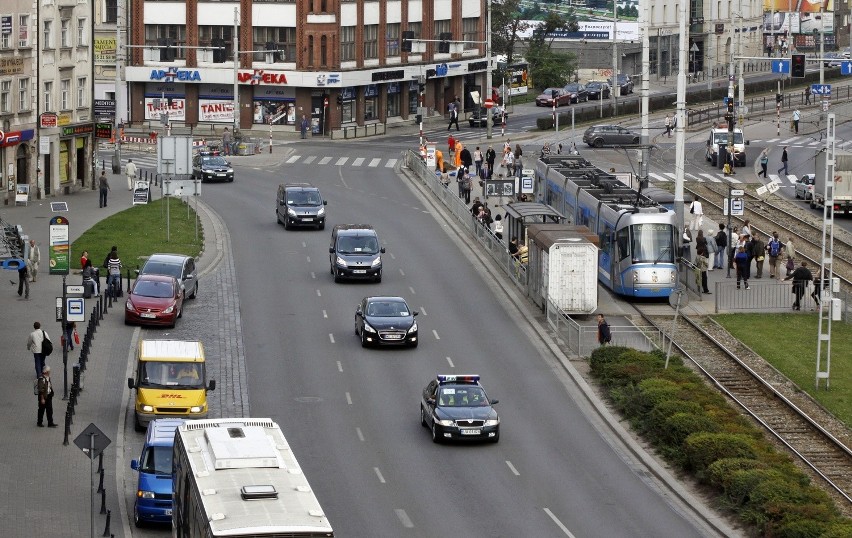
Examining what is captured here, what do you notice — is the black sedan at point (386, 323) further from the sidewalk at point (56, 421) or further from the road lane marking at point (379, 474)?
the road lane marking at point (379, 474)

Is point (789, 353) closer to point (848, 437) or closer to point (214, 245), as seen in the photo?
point (848, 437)

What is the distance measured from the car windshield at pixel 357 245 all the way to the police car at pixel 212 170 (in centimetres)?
2635

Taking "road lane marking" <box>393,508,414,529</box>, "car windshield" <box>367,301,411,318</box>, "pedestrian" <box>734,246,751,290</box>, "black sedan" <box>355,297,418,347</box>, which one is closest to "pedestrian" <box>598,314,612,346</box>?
"black sedan" <box>355,297,418,347</box>

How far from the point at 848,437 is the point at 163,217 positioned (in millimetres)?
38714

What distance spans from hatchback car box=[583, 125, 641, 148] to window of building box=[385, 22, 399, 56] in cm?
2031

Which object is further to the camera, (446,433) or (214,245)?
(214,245)

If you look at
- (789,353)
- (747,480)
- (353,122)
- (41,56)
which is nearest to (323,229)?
(41,56)

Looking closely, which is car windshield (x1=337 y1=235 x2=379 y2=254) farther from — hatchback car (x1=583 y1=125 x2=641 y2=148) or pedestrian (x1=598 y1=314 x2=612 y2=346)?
hatchback car (x1=583 y1=125 x2=641 y2=148)

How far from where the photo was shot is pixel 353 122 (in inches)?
4569

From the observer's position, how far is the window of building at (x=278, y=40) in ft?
368

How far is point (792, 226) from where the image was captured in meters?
74.6

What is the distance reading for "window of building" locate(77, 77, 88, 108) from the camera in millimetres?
85562

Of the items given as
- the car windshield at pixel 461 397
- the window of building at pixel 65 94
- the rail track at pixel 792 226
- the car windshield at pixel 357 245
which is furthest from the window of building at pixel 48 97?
the car windshield at pixel 461 397

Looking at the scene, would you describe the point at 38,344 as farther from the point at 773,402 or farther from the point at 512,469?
the point at 773,402
